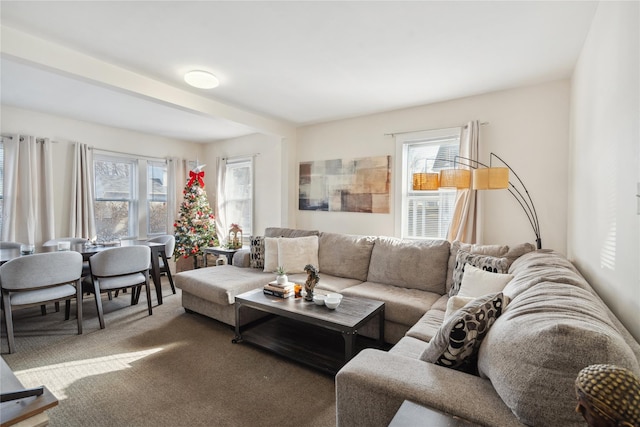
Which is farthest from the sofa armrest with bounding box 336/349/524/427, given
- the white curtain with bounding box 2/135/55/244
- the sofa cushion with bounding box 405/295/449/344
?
the white curtain with bounding box 2/135/55/244

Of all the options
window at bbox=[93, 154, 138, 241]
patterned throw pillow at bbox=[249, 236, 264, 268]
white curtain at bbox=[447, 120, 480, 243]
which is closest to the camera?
white curtain at bbox=[447, 120, 480, 243]

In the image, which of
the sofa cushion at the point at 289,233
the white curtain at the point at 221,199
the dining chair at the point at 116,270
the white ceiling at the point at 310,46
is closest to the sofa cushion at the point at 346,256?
the sofa cushion at the point at 289,233

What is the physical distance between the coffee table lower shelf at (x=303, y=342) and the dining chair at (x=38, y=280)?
1716 mm

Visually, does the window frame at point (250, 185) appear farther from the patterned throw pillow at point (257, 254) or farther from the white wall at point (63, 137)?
the patterned throw pillow at point (257, 254)

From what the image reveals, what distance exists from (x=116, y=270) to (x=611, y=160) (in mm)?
4071

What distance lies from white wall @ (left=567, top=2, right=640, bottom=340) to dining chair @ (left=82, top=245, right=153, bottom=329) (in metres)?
3.88

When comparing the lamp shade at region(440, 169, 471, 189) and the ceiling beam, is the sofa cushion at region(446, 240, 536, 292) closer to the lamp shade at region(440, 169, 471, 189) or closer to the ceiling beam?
the lamp shade at region(440, 169, 471, 189)

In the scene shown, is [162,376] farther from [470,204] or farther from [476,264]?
[470,204]

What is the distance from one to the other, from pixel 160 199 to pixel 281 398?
4688mm

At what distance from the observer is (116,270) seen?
3.16 m

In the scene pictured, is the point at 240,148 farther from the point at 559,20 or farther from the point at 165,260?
the point at 559,20

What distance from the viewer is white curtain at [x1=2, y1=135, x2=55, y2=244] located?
3.84 metres

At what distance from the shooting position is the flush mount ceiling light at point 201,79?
284 cm

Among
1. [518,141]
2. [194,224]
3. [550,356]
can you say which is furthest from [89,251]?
[518,141]
